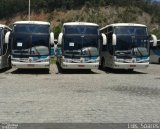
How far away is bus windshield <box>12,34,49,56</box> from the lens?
924 inches

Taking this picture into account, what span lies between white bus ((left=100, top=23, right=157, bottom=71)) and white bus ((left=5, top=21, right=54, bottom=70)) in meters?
3.94

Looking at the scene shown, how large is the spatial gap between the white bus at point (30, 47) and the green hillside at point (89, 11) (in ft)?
211

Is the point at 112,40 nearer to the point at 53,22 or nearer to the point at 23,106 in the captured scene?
the point at 23,106

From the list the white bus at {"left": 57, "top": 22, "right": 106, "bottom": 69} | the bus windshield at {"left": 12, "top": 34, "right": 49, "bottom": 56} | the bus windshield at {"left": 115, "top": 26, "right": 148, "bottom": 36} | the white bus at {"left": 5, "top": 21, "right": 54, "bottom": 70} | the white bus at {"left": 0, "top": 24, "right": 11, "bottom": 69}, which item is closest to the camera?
the white bus at {"left": 5, "top": 21, "right": 54, "bottom": 70}

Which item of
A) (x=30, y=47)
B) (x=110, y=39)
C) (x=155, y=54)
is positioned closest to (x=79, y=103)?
(x=30, y=47)

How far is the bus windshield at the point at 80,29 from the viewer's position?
24609 millimetres

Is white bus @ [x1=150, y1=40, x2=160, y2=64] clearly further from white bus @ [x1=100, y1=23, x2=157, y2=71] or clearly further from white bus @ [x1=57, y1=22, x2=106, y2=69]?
white bus @ [x1=57, y1=22, x2=106, y2=69]

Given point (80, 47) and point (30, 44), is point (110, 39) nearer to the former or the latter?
point (80, 47)

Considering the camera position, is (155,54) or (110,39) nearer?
(110,39)

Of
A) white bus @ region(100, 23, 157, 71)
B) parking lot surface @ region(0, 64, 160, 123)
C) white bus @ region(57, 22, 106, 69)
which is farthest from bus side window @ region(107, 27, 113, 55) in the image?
parking lot surface @ region(0, 64, 160, 123)

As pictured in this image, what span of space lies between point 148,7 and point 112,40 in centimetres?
7646

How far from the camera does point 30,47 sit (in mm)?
23516

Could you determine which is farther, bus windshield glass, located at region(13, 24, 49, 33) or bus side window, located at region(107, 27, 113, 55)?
bus side window, located at region(107, 27, 113, 55)

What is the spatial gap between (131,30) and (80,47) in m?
3.39
